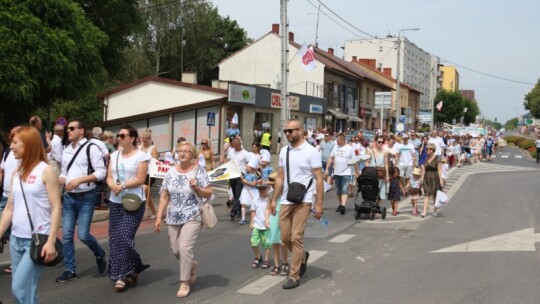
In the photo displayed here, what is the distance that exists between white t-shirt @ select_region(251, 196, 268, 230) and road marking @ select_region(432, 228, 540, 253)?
272 cm

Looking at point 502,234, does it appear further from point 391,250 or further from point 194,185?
point 194,185

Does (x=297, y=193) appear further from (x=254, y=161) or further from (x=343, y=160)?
(x=343, y=160)

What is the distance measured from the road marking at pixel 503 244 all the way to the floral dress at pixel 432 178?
7.43 ft

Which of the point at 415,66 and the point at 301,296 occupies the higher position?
the point at 415,66

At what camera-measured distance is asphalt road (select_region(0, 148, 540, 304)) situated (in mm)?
5883

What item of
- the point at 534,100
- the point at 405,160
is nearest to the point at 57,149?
the point at 405,160

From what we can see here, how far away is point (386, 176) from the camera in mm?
12023

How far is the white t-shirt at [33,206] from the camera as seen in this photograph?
13.9 ft

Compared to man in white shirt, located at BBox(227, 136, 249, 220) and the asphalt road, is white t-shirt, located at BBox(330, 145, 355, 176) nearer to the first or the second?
the asphalt road

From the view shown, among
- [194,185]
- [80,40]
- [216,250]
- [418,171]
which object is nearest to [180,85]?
[80,40]

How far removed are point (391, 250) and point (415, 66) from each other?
89.0 meters

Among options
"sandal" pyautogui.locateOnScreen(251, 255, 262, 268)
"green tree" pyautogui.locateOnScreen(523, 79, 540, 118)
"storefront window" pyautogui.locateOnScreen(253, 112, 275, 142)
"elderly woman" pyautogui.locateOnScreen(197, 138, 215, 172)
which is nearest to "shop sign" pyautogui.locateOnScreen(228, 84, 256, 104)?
"storefront window" pyautogui.locateOnScreen(253, 112, 275, 142)

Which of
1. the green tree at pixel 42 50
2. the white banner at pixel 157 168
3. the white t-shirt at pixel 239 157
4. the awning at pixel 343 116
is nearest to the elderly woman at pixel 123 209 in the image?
the white t-shirt at pixel 239 157

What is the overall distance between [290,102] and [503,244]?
26.5 m
